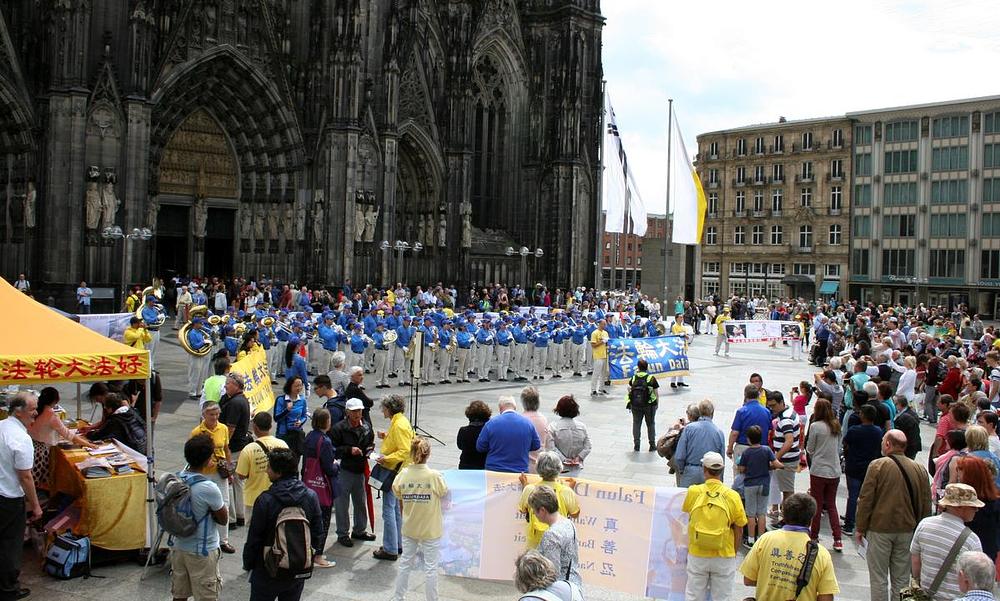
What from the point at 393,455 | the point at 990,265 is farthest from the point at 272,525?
the point at 990,265

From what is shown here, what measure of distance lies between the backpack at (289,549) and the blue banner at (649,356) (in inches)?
609

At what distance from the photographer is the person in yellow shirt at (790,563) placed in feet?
19.5

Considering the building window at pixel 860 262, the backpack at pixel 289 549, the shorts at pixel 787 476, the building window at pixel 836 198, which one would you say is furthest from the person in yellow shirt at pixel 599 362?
the building window at pixel 836 198

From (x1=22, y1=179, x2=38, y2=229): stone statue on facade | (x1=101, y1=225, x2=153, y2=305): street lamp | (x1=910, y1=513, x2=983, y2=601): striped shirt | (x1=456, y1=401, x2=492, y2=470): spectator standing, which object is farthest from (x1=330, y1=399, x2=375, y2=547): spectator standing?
(x1=22, y1=179, x2=38, y2=229): stone statue on facade

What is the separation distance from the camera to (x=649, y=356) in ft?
71.8

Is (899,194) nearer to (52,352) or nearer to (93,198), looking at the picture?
(93,198)

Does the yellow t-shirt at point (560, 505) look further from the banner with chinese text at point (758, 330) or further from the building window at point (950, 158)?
the building window at point (950, 158)

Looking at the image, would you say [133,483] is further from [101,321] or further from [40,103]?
[40,103]

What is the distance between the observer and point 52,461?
8906 millimetres

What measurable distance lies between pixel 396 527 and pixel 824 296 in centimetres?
7442

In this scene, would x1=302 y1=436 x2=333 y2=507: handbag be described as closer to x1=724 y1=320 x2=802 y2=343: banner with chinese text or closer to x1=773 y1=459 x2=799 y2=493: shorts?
x1=773 y1=459 x2=799 y2=493: shorts

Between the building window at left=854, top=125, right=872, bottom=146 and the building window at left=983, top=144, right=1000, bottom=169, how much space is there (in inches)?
369

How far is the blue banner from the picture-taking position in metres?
21.1

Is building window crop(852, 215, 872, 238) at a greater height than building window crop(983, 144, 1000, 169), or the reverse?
building window crop(983, 144, 1000, 169)
